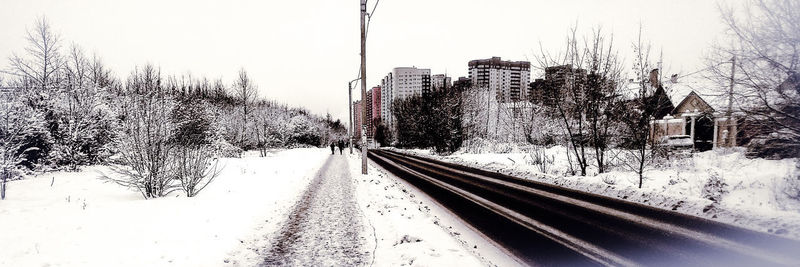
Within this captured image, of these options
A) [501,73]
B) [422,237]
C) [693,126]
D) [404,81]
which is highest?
[404,81]

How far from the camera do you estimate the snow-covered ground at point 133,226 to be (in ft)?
15.1

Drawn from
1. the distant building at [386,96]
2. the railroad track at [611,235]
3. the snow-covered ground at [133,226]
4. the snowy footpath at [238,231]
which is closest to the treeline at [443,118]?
the snowy footpath at [238,231]

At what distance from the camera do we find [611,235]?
5297mm

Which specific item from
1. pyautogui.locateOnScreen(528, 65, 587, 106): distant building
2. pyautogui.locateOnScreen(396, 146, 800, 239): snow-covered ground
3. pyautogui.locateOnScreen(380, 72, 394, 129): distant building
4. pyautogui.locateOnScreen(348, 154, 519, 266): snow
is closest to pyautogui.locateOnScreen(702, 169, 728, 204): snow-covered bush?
pyautogui.locateOnScreen(396, 146, 800, 239): snow-covered ground

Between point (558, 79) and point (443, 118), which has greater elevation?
point (558, 79)

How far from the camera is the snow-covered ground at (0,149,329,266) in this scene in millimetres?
4602

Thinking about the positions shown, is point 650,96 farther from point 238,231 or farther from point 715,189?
point 238,231

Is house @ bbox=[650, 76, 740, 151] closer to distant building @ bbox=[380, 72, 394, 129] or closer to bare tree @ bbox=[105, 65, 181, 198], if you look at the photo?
bare tree @ bbox=[105, 65, 181, 198]

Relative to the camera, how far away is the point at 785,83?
23.2 feet

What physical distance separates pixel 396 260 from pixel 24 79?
94.5 feet

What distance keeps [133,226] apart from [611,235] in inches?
327

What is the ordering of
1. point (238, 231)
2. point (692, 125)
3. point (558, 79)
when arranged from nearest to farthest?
point (238, 231), point (558, 79), point (692, 125)

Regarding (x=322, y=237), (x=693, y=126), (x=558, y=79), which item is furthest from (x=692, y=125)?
(x=322, y=237)

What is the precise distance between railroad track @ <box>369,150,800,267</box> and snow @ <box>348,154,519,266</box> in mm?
309
